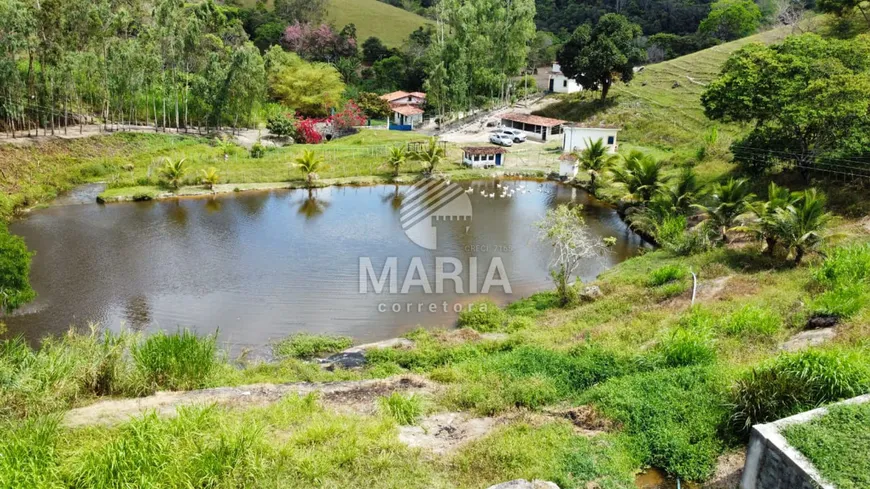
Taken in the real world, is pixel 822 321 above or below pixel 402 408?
above

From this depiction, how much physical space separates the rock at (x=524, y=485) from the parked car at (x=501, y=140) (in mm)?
35577

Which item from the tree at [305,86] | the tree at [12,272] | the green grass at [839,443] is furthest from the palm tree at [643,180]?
the tree at [305,86]

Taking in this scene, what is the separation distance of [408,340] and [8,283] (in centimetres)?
947

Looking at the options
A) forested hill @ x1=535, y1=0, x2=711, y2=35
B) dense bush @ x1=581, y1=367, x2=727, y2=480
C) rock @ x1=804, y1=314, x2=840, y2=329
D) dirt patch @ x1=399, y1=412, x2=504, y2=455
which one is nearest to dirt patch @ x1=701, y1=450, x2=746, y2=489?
dense bush @ x1=581, y1=367, x2=727, y2=480

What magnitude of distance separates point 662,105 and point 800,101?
2542 centimetres

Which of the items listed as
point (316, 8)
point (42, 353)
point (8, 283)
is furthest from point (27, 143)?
point (316, 8)

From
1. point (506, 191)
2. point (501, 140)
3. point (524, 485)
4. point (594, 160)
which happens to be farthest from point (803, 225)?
point (501, 140)

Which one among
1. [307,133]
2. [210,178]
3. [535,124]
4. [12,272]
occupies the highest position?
[535,124]

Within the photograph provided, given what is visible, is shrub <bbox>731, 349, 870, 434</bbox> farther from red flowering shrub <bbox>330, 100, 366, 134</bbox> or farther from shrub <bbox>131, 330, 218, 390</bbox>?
red flowering shrub <bbox>330, 100, 366, 134</bbox>

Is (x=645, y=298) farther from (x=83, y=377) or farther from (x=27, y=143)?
(x=27, y=143)

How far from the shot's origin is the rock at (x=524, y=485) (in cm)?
638

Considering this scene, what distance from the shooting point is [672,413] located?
26.3 ft

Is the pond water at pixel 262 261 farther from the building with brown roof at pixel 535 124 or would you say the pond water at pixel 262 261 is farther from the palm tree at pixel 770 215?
the building with brown roof at pixel 535 124

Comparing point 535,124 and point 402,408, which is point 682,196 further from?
point 535,124
